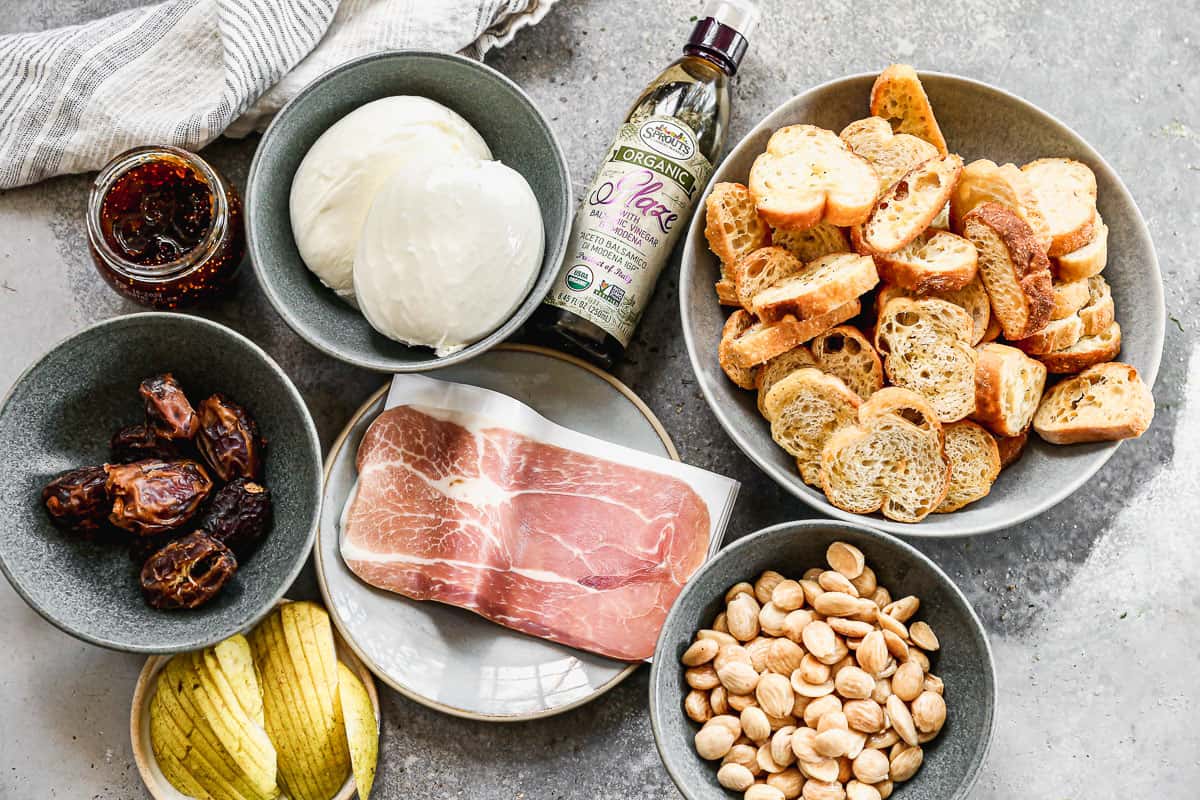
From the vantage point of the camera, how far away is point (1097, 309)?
1123mm

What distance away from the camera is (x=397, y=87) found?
118 cm

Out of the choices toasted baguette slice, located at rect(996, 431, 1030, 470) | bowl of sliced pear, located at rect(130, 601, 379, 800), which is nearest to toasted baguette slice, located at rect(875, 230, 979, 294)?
toasted baguette slice, located at rect(996, 431, 1030, 470)

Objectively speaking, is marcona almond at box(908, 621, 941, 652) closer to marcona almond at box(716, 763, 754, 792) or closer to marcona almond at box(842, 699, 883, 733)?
marcona almond at box(842, 699, 883, 733)

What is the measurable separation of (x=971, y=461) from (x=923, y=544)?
189 mm

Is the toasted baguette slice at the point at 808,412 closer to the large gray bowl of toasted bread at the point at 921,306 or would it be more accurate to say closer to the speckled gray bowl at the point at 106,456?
the large gray bowl of toasted bread at the point at 921,306

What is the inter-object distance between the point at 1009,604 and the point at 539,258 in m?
0.81

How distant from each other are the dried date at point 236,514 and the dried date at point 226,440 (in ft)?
0.06

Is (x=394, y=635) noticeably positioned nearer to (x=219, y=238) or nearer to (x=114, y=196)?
(x=219, y=238)

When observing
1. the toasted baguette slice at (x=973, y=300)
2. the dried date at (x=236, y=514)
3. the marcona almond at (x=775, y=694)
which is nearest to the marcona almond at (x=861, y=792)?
the marcona almond at (x=775, y=694)

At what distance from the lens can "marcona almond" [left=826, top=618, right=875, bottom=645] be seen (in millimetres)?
1066

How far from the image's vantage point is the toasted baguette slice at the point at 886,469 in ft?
3.58

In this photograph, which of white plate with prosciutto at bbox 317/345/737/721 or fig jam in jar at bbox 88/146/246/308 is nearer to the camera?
fig jam in jar at bbox 88/146/246/308

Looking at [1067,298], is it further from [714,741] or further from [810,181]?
[714,741]

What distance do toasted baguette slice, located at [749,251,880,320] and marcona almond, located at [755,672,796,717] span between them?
43cm
